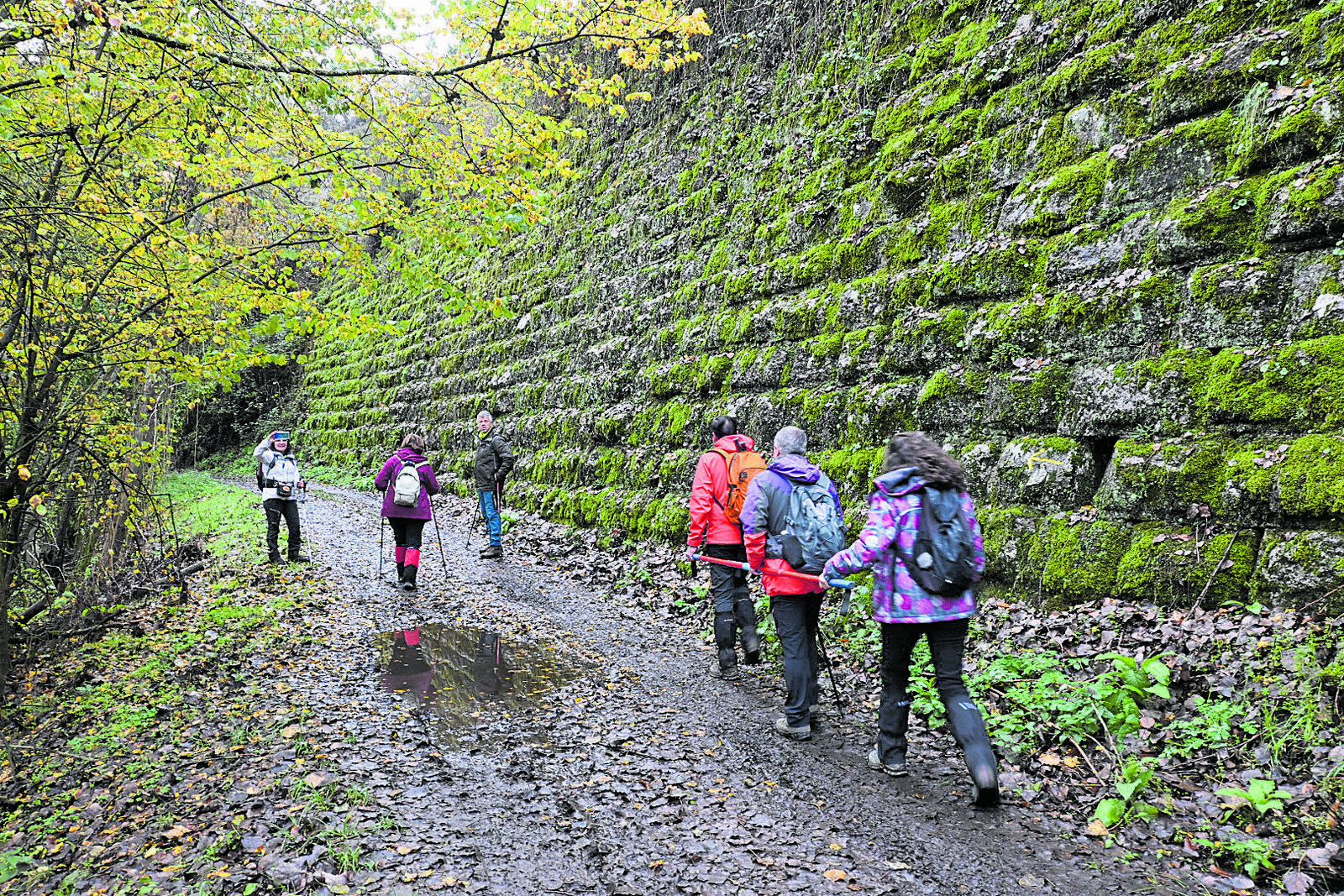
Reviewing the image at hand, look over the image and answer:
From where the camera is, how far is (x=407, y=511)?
8.36 m

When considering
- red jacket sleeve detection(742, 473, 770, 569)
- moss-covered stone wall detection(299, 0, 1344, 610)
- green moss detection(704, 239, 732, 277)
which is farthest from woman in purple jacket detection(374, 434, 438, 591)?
red jacket sleeve detection(742, 473, 770, 569)

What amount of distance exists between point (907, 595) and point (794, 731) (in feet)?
4.22

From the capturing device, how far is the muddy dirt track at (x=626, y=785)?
124 inches

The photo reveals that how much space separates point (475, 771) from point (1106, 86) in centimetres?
693

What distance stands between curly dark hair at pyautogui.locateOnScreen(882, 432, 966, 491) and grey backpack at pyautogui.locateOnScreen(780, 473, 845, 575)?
2.65ft

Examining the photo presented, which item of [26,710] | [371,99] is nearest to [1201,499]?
[371,99]

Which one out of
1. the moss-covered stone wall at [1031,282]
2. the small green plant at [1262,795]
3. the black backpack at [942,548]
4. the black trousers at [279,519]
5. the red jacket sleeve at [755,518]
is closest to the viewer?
the small green plant at [1262,795]

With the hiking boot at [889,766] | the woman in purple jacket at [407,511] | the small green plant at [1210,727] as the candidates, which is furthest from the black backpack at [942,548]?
the woman in purple jacket at [407,511]

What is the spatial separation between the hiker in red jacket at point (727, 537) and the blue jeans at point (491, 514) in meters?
5.12

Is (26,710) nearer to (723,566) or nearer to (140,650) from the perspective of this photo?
(140,650)

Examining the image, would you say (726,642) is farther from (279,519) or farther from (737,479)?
(279,519)

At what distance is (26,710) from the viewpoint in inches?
220

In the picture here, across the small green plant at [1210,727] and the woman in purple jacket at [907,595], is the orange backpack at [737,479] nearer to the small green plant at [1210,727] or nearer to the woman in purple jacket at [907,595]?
the woman in purple jacket at [907,595]

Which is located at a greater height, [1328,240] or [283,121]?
[283,121]
